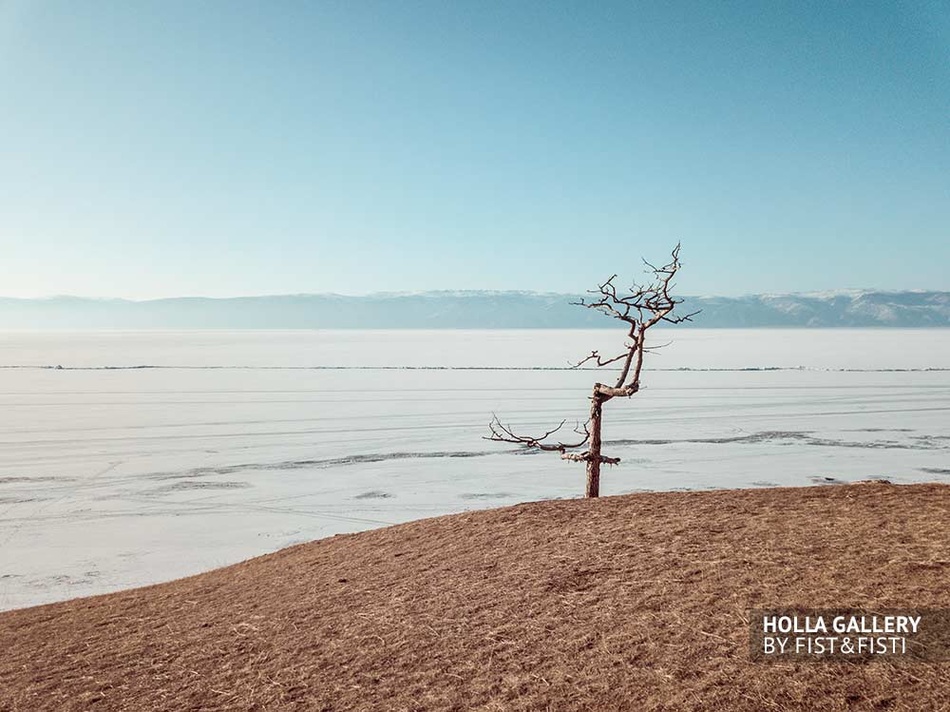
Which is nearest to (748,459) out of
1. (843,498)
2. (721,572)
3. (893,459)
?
(893,459)

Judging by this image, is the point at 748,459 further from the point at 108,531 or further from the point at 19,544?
the point at 19,544

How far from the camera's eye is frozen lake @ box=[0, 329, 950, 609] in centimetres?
1596

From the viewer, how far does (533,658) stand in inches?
219

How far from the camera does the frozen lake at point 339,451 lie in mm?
15961

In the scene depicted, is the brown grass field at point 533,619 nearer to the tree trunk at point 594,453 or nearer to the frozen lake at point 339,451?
the tree trunk at point 594,453

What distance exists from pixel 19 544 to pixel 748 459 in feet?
65.6

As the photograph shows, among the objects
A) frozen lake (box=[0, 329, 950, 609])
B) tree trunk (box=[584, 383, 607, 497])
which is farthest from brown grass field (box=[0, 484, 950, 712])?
frozen lake (box=[0, 329, 950, 609])

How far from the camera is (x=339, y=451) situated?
84.4 feet

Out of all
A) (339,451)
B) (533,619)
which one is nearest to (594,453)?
(533,619)

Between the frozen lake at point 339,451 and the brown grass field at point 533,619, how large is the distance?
612cm

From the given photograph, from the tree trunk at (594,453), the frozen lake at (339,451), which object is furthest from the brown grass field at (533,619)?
the frozen lake at (339,451)

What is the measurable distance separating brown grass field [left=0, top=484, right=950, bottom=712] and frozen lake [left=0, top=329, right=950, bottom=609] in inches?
241

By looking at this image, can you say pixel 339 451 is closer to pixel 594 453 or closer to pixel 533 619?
pixel 594 453

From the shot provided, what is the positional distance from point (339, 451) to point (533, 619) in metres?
20.2
